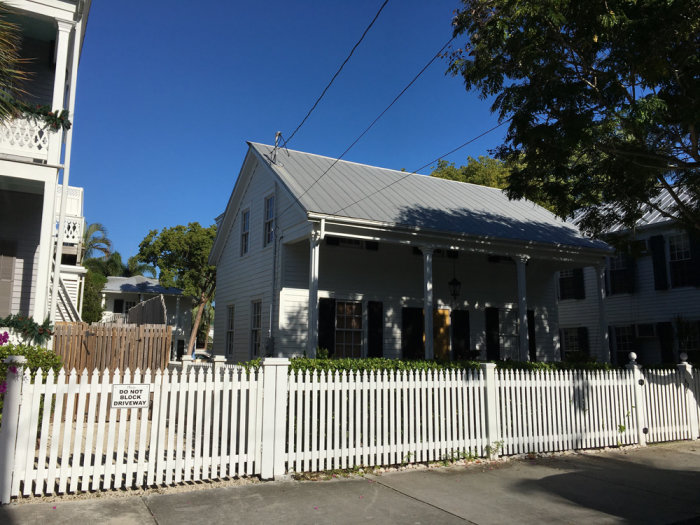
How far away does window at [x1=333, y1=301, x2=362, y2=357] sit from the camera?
1455 centimetres

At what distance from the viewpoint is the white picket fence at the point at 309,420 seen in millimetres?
5770

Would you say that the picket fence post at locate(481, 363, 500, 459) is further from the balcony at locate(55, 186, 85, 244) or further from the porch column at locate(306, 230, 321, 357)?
the balcony at locate(55, 186, 85, 244)

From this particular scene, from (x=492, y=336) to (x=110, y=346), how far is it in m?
11.2

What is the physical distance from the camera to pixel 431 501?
6.18m

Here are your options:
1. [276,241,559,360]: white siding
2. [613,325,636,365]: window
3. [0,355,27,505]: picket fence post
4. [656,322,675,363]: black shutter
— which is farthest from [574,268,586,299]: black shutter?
[0,355,27,505]: picket fence post

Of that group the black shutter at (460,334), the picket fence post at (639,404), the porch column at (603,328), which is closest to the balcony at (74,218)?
the black shutter at (460,334)

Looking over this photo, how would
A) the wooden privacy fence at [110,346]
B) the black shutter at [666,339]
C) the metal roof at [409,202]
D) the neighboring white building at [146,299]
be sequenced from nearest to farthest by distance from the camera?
the wooden privacy fence at [110,346]
the metal roof at [409,202]
the black shutter at [666,339]
the neighboring white building at [146,299]

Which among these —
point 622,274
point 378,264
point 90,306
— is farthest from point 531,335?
point 90,306

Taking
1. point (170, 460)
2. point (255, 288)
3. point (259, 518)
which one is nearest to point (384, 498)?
point (259, 518)

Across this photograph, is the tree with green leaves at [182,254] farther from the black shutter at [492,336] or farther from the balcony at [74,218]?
the black shutter at [492,336]

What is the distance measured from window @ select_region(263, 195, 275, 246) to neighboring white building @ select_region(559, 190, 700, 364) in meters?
10.3

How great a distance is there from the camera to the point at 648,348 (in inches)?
777

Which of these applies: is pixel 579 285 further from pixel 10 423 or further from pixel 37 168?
pixel 10 423

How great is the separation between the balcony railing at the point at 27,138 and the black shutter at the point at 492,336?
12.9 m
